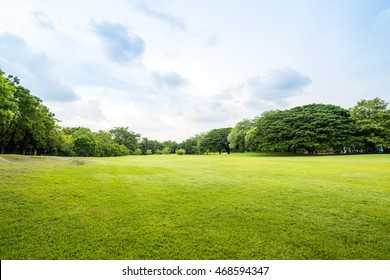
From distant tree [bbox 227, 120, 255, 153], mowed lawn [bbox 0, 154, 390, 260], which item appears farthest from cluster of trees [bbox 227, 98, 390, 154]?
mowed lawn [bbox 0, 154, 390, 260]

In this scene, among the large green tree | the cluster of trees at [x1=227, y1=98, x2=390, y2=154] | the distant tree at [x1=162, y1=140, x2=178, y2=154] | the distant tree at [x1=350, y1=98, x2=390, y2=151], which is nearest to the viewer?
the distant tree at [x1=350, y1=98, x2=390, y2=151]

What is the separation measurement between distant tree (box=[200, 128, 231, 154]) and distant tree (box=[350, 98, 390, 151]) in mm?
39279

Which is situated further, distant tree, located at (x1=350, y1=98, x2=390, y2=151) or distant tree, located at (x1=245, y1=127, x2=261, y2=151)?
distant tree, located at (x1=245, y1=127, x2=261, y2=151)

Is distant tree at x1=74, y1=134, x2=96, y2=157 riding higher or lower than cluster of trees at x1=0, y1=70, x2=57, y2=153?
lower

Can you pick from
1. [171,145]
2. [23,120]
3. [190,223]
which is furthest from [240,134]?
[171,145]

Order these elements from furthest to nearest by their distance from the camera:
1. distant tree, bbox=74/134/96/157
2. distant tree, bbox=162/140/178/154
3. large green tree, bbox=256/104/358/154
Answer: distant tree, bbox=162/140/178/154
distant tree, bbox=74/134/96/157
large green tree, bbox=256/104/358/154

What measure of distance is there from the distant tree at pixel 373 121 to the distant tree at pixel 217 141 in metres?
39.3

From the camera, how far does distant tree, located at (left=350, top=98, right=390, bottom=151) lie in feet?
124

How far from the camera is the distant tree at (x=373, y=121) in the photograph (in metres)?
37.8

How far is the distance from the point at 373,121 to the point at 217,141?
147 ft

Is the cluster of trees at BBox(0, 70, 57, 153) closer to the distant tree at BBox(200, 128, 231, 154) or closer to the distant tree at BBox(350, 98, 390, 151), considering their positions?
the distant tree at BBox(200, 128, 231, 154)

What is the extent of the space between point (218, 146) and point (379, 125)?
4550 centimetres

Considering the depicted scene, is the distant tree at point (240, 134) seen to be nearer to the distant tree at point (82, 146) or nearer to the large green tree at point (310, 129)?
the large green tree at point (310, 129)

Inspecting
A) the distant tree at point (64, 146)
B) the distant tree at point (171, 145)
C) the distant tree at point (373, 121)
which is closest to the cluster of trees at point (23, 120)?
the distant tree at point (64, 146)
